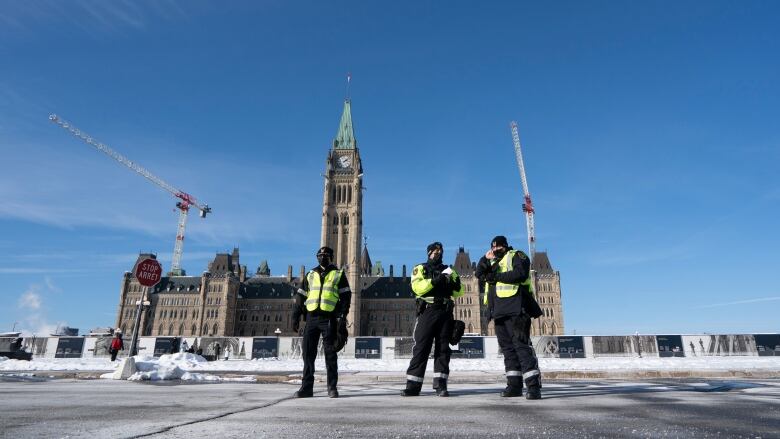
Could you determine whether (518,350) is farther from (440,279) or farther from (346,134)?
(346,134)

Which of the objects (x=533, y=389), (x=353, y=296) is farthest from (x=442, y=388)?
(x=353, y=296)

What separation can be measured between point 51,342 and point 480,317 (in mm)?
81207

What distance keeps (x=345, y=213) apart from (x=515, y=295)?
99.3 meters

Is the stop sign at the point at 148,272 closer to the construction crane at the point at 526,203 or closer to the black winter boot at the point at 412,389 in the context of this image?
the black winter boot at the point at 412,389

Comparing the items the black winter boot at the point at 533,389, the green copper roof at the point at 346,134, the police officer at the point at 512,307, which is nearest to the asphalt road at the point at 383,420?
the black winter boot at the point at 533,389

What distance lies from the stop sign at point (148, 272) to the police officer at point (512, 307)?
8.08 m

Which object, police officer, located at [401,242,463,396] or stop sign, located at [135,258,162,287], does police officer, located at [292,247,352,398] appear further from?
stop sign, located at [135,258,162,287]

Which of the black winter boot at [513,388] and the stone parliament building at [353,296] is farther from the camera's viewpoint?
the stone parliament building at [353,296]

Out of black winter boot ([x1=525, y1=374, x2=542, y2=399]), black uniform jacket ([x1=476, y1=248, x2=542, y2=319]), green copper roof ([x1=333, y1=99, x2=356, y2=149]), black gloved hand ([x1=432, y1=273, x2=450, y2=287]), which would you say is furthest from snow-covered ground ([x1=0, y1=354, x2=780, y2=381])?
green copper roof ([x1=333, y1=99, x2=356, y2=149])

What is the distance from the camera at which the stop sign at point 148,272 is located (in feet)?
33.1

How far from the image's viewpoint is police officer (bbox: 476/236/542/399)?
507cm

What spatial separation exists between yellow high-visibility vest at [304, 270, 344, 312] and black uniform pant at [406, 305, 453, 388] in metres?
1.15

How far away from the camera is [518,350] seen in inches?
204

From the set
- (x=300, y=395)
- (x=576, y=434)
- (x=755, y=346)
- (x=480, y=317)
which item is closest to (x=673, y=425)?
(x=576, y=434)
